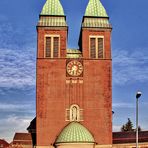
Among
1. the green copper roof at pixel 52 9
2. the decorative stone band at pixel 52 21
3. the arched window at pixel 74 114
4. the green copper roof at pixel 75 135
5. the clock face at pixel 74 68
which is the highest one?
the green copper roof at pixel 52 9

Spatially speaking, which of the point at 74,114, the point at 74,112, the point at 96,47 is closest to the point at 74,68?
the point at 96,47

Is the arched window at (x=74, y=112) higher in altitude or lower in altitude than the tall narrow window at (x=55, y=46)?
lower

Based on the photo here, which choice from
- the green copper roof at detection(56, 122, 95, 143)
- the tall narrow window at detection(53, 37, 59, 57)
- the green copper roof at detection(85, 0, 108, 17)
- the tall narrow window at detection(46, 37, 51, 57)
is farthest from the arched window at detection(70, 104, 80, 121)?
the green copper roof at detection(85, 0, 108, 17)

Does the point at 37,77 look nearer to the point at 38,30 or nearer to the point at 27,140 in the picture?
the point at 38,30

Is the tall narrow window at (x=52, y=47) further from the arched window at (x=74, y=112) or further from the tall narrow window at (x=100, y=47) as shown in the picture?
the arched window at (x=74, y=112)

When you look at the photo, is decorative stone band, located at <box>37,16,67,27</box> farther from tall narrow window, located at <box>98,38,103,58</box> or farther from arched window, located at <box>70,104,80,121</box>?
arched window, located at <box>70,104,80,121</box>

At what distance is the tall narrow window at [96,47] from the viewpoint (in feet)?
221

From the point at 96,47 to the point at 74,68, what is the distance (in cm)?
508

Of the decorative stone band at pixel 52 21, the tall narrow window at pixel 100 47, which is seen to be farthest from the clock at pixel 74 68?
the decorative stone band at pixel 52 21

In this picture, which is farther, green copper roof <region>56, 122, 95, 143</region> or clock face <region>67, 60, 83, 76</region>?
clock face <region>67, 60, 83, 76</region>

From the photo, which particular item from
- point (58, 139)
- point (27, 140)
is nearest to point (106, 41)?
point (58, 139)

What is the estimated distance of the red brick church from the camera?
6419 centimetres

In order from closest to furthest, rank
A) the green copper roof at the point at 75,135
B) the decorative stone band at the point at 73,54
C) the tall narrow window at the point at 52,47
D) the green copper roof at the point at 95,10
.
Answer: the green copper roof at the point at 75,135 → the tall narrow window at the point at 52,47 → the decorative stone band at the point at 73,54 → the green copper roof at the point at 95,10

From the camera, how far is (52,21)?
68.1 metres
